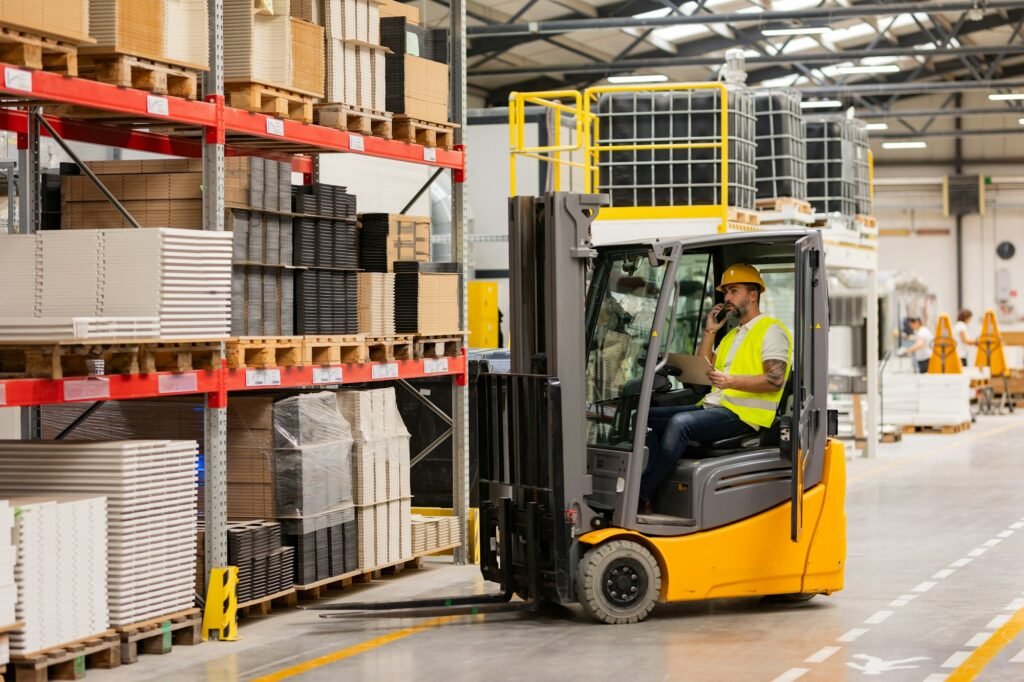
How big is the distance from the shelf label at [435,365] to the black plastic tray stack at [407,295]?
0.25 metres

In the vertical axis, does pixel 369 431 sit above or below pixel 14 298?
below

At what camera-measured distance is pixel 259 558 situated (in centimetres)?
784

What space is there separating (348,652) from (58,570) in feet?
5.05

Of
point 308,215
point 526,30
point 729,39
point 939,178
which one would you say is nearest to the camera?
point 308,215

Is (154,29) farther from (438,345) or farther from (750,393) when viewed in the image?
(750,393)

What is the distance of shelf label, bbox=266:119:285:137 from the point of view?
7836 millimetres

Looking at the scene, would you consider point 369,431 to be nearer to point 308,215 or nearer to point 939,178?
point 308,215

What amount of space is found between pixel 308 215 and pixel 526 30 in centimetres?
1515

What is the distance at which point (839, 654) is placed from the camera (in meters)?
7.05

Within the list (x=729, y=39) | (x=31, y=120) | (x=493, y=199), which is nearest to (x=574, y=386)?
(x=31, y=120)

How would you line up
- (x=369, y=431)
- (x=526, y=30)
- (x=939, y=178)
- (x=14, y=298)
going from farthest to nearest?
(x=939, y=178) → (x=526, y=30) → (x=369, y=431) → (x=14, y=298)

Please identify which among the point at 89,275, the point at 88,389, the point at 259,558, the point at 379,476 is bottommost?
the point at 259,558

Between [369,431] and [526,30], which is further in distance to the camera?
[526,30]

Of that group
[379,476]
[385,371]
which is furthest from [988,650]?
[385,371]
